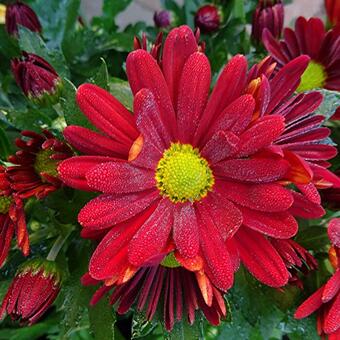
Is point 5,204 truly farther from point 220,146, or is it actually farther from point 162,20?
point 162,20

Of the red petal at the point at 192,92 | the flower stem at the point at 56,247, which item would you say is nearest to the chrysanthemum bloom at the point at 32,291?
the flower stem at the point at 56,247

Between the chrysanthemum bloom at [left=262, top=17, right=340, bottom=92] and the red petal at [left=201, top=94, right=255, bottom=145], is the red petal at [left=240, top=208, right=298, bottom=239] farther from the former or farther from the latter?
the chrysanthemum bloom at [left=262, top=17, right=340, bottom=92]

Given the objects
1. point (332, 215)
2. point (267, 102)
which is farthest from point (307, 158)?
point (332, 215)

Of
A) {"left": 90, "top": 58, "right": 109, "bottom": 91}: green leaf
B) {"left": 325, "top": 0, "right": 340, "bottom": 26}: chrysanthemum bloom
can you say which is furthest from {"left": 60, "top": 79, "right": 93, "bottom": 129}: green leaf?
{"left": 325, "top": 0, "right": 340, "bottom": 26}: chrysanthemum bloom

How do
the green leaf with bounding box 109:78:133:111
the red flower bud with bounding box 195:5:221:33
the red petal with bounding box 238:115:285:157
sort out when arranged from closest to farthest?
the red petal with bounding box 238:115:285:157, the green leaf with bounding box 109:78:133:111, the red flower bud with bounding box 195:5:221:33

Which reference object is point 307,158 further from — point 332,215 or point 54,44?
point 54,44

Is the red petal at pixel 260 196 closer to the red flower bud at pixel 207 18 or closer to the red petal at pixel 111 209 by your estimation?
the red petal at pixel 111 209
